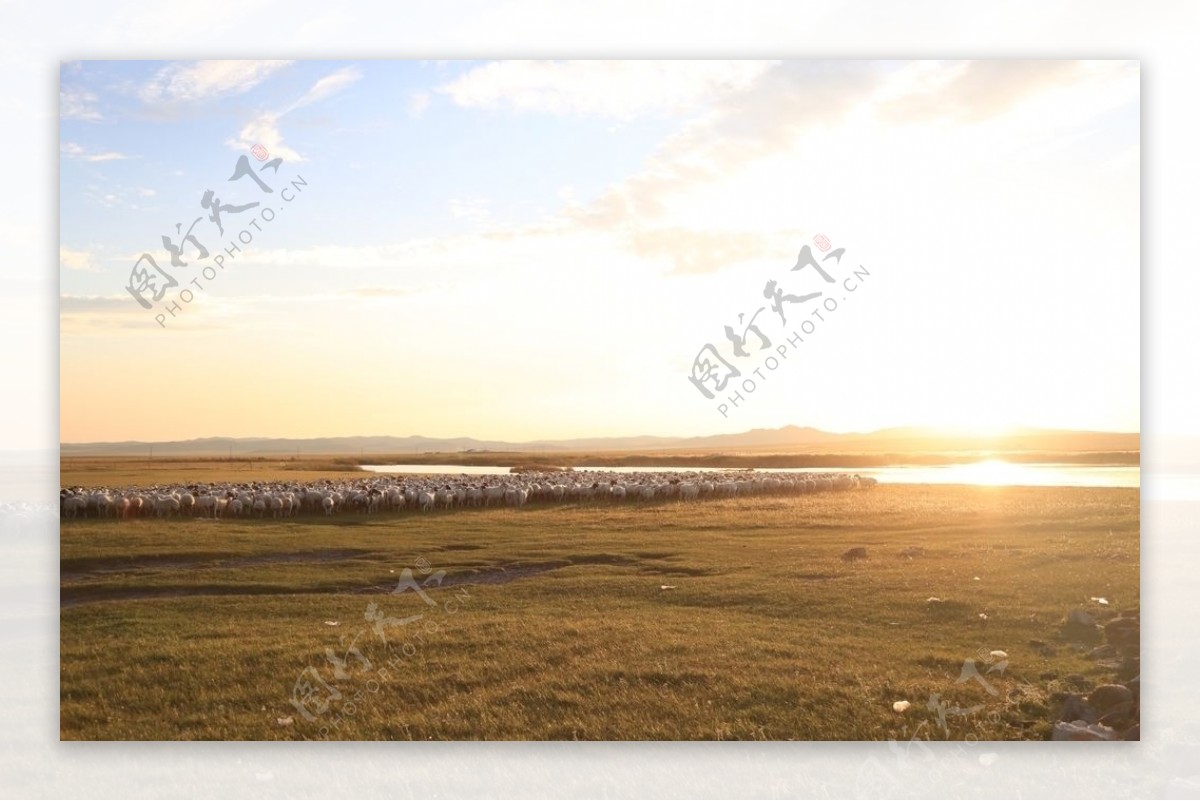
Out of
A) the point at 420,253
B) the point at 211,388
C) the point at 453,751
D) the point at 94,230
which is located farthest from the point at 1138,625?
the point at 94,230

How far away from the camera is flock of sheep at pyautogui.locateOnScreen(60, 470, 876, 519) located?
8266 mm

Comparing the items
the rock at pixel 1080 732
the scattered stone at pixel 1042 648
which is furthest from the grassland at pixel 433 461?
the rock at pixel 1080 732

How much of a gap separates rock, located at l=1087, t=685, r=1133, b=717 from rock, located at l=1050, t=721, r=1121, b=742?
138mm

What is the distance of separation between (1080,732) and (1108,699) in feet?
1.37

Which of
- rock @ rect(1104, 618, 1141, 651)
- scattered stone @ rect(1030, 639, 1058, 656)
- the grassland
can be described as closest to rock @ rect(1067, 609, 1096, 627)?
rock @ rect(1104, 618, 1141, 651)

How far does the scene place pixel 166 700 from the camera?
7.23 meters

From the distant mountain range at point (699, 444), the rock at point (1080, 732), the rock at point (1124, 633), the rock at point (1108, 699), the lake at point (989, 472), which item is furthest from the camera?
the distant mountain range at point (699, 444)

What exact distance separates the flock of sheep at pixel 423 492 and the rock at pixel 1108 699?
341 centimetres

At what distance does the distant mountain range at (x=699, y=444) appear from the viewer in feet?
26.4

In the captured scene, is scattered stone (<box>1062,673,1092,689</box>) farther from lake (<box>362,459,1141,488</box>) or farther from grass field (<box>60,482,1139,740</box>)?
lake (<box>362,459,1141,488</box>)

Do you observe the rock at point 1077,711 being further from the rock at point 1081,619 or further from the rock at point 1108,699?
the rock at point 1081,619

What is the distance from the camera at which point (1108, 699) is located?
24.1 feet

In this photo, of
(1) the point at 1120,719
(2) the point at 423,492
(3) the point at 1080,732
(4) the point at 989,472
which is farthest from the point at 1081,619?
(2) the point at 423,492

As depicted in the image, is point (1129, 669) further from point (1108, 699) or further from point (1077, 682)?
point (1077, 682)
